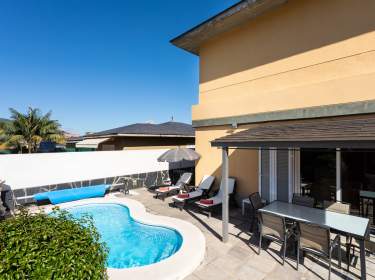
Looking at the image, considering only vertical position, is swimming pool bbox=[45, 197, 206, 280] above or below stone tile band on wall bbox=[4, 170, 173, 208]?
below

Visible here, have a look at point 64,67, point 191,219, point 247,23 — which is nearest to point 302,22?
point 247,23

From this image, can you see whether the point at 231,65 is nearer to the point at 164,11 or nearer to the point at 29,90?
the point at 164,11

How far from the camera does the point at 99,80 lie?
1382 inches

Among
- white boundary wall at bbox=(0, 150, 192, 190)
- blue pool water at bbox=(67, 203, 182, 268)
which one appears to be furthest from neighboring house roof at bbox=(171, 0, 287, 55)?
blue pool water at bbox=(67, 203, 182, 268)

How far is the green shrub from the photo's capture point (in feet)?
13.0

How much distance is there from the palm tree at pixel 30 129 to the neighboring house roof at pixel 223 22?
24.7 meters

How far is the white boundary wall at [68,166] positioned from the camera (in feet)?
51.2

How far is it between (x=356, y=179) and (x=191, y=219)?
8.93m

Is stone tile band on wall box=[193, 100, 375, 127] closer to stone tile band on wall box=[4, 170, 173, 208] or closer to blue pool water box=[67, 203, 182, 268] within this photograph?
blue pool water box=[67, 203, 182, 268]

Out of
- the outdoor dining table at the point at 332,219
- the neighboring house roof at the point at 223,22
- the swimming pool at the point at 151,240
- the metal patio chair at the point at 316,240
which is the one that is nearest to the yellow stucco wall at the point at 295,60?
the neighboring house roof at the point at 223,22

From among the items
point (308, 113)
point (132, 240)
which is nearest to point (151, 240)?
point (132, 240)

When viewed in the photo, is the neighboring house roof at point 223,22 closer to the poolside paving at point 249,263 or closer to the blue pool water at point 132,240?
the poolside paving at point 249,263

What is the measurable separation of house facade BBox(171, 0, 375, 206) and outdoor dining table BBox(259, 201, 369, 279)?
278 centimetres

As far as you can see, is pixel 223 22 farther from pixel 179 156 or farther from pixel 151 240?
pixel 151 240
